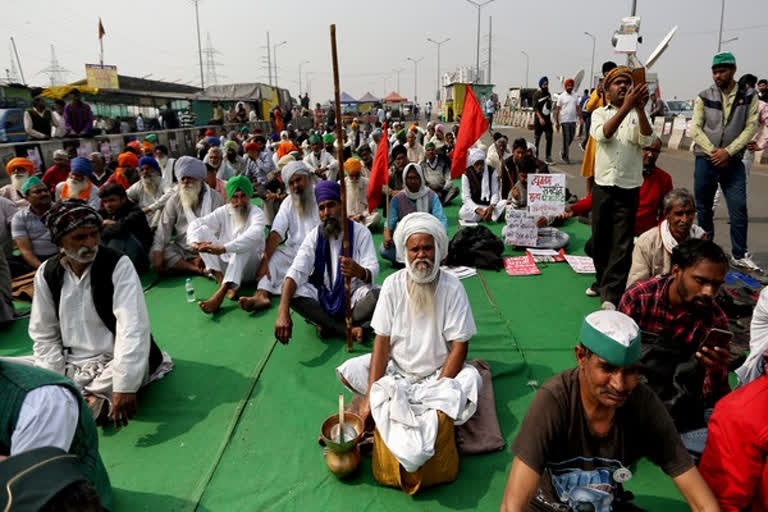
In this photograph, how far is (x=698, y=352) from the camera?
2.40 metres

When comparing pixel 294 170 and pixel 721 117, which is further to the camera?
pixel 294 170

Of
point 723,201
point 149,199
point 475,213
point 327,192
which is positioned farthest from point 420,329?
point 723,201

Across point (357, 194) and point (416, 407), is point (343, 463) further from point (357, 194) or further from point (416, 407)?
point (357, 194)

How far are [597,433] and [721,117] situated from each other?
4.60m

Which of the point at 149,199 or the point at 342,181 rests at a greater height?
the point at 342,181

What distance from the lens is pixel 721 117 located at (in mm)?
5004

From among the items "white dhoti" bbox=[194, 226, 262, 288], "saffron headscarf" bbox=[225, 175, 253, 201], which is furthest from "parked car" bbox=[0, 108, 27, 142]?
"saffron headscarf" bbox=[225, 175, 253, 201]

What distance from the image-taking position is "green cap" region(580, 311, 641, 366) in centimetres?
160

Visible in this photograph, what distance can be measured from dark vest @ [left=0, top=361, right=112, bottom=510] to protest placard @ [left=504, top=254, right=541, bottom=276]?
4.34m

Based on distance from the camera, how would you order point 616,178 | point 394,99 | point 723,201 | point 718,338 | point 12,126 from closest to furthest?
point 718,338, point 616,178, point 723,201, point 12,126, point 394,99

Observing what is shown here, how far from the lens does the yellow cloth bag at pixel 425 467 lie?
2396 millimetres

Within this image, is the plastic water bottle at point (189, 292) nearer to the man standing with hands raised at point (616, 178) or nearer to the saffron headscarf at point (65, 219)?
the saffron headscarf at point (65, 219)

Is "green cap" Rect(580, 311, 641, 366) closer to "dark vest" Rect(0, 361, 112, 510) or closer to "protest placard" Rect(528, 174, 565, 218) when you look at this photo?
"dark vest" Rect(0, 361, 112, 510)

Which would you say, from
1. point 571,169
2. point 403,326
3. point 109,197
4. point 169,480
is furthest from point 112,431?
point 571,169
